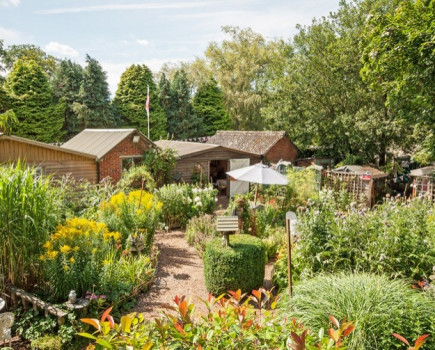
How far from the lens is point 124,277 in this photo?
6.03 metres

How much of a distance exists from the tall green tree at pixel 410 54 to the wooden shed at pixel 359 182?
115 inches

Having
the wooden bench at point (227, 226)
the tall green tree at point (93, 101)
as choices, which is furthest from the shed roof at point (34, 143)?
the tall green tree at point (93, 101)

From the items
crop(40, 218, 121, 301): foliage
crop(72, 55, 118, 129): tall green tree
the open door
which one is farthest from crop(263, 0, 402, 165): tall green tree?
crop(40, 218, 121, 301): foliage

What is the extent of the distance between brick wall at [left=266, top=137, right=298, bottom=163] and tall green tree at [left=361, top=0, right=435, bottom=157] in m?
7.46

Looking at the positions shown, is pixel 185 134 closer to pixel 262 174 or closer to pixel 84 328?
pixel 262 174

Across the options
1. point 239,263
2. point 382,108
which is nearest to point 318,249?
point 239,263

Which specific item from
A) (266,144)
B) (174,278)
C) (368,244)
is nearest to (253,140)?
(266,144)

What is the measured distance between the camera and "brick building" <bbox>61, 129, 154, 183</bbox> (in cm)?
1349

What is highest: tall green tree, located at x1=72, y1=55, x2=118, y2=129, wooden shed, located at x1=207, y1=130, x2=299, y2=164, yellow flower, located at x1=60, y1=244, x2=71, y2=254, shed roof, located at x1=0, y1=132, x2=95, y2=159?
tall green tree, located at x1=72, y1=55, x2=118, y2=129

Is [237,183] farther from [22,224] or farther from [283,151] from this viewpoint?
[22,224]

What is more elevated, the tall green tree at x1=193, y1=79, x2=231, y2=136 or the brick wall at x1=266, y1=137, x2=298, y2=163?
the tall green tree at x1=193, y1=79, x2=231, y2=136

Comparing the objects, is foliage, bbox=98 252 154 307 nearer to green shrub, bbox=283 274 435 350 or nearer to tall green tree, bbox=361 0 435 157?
green shrub, bbox=283 274 435 350

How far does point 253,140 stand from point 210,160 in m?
4.03

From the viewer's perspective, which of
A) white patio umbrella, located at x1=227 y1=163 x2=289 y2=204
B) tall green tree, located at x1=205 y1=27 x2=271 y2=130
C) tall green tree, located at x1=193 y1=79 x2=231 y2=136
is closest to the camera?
white patio umbrella, located at x1=227 y1=163 x2=289 y2=204
